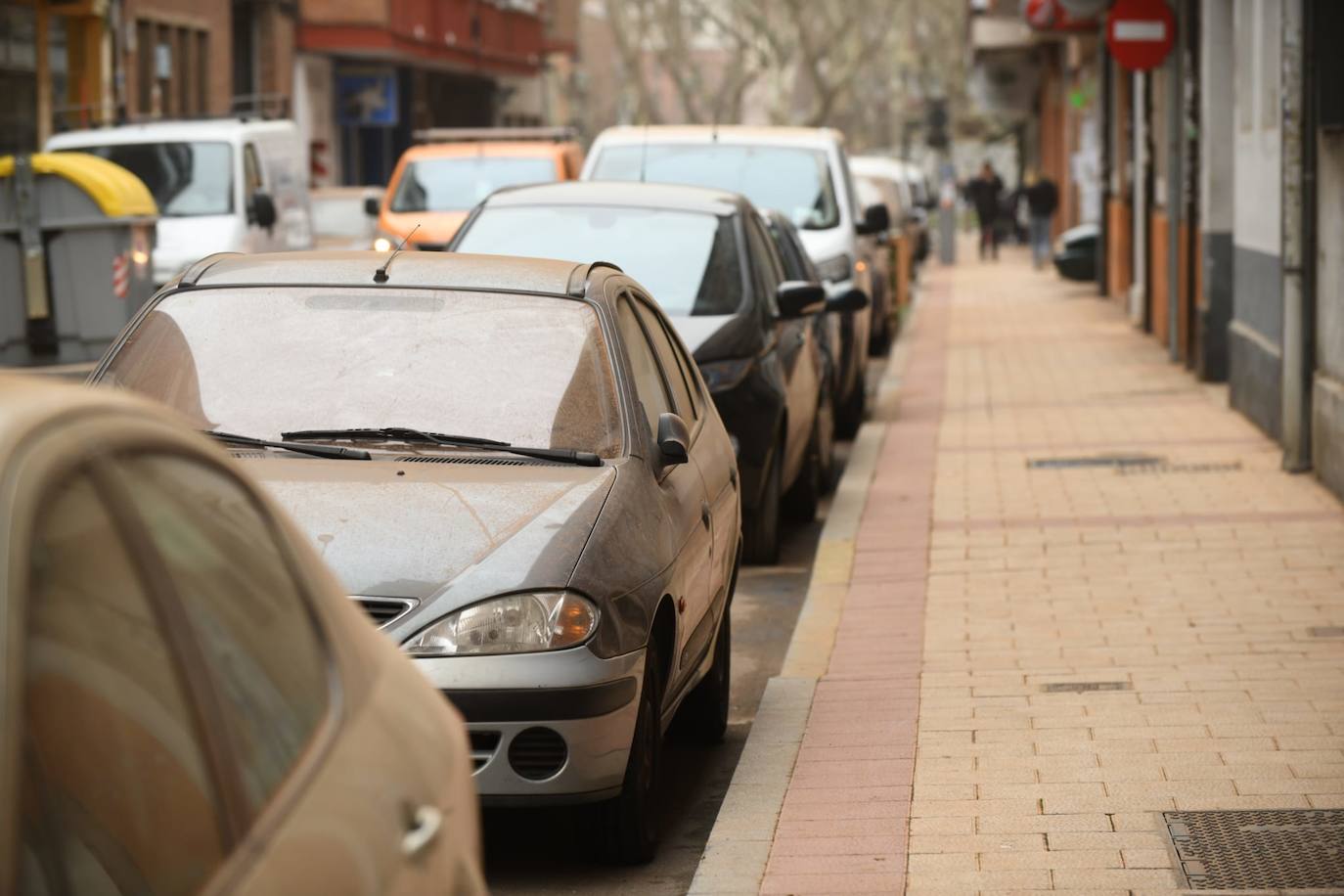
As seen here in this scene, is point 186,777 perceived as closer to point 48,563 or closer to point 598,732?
point 48,563

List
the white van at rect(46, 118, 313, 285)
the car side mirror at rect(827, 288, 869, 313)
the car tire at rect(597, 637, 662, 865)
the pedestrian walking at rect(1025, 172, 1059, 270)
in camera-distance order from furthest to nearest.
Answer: the pedestrian walking at rect(1025, 172, 1059, 270)
the white van at rect(46, 118, 313, 285)
the car side mirror at rect(827, 288, 869, 313)
the car tire at rect(597, 637, 662, 865)

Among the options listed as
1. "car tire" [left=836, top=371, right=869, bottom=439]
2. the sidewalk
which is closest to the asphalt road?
the sidewalk

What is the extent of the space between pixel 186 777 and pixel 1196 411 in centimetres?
1434

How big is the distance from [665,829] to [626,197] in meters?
5.19

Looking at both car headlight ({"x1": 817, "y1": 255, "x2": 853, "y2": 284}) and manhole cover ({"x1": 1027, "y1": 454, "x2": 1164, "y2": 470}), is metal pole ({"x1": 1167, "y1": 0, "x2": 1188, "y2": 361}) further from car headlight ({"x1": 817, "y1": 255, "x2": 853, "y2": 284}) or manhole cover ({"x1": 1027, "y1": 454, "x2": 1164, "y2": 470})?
manhole cover ({"x1": 1027, "y1": 454, "x2": 1164, "y2": 470})

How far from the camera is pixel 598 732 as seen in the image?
17.3 ft

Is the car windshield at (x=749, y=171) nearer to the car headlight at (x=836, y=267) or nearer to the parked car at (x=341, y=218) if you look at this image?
the car headlight at (x=836, y=267)

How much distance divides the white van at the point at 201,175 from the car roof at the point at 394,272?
13720mm

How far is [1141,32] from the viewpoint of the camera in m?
19.9

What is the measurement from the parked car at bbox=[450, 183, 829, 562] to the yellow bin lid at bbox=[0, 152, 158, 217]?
21.6ft

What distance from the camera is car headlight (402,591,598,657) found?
16.9 ft

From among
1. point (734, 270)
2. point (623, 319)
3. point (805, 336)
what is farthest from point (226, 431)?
point (805, 336)

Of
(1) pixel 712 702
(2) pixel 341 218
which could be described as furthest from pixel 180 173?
(1) pixel 712 702

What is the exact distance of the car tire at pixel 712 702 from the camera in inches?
278
